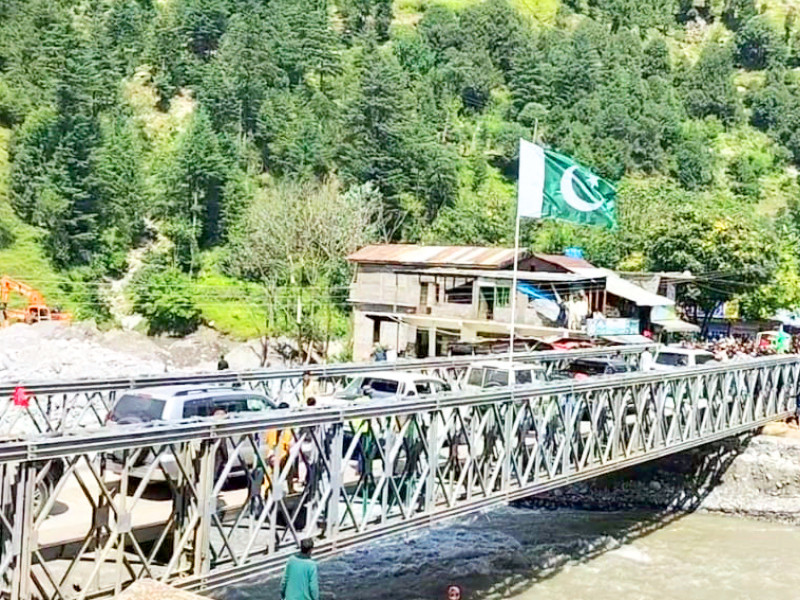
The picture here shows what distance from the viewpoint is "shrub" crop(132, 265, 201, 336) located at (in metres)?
61.9

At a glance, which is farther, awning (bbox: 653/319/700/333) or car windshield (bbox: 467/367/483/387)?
awning (bbox: 653/319/700/333)

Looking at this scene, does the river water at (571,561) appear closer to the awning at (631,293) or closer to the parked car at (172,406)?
the parked car at (172,406)

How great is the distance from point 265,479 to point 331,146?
77.8 metres

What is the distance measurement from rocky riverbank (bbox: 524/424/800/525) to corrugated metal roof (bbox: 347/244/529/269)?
16021 mm

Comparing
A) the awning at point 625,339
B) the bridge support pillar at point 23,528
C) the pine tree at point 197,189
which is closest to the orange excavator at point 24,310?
the pine tree at point 197,189

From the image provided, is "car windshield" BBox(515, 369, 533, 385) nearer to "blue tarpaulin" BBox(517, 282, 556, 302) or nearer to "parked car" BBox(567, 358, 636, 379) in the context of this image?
"parked car" BBox(567, 358, 636, 379)

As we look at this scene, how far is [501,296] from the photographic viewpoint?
140 feet

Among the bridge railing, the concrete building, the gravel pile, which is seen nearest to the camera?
the bridge railing

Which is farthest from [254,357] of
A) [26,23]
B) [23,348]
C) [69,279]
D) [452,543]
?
[26,23]

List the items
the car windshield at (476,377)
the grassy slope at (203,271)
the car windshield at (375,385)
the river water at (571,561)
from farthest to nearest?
1. the grassy slope at (203,271)
2. the car windshield at (476,377)
3. the river water at (571,561)
4. the car windshield at (375,385)

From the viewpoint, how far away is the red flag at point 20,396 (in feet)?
52.6

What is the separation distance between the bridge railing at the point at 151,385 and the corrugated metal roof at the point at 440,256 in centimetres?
1568

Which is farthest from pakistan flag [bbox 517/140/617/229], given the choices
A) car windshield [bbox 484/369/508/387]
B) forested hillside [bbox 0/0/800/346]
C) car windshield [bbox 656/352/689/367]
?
forested hillside [bbox 0/0/800/346]

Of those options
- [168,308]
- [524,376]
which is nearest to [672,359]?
[524,376]
